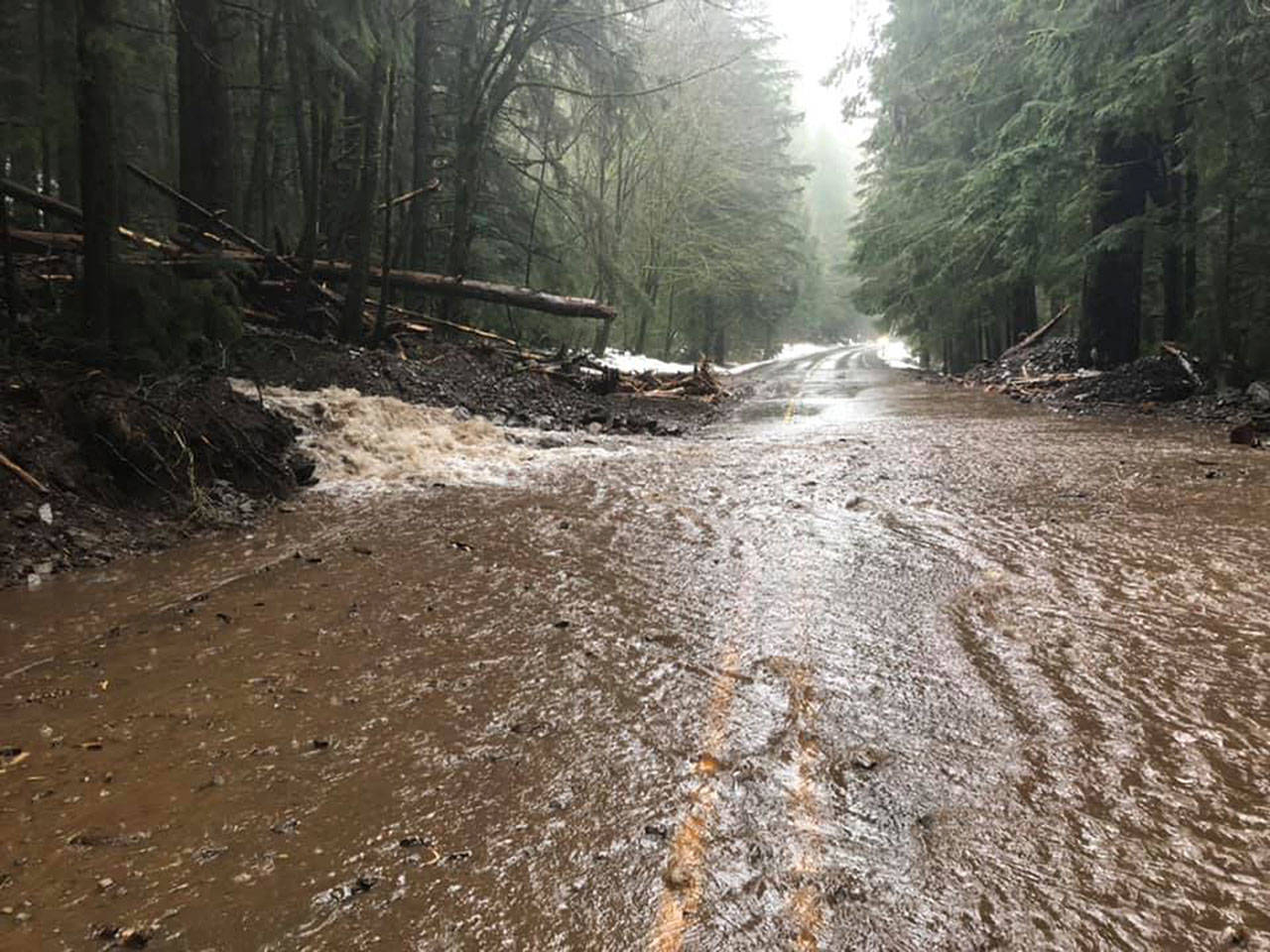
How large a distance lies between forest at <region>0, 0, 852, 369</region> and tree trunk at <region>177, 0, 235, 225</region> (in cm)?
3

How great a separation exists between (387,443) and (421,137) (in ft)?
28.9

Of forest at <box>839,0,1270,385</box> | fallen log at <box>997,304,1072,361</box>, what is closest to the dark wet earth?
forest at <box>839,0,1270,385</box>

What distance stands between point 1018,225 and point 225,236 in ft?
49.7

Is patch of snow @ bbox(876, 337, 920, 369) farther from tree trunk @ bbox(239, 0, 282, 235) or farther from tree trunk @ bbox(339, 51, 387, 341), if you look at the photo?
tree trunk @ bbox(339, 51, 387, 341)

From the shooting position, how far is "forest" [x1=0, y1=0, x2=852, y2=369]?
6.85 meters

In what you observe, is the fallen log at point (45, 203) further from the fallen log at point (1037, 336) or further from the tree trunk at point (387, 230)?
the fallen log at point (1037, 336)

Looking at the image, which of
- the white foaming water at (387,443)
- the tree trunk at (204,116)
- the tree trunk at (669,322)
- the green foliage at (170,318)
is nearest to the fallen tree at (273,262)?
the tree trunk at (204,116)

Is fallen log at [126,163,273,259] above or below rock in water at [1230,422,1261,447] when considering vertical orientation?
above

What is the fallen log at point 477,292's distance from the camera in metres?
12.7

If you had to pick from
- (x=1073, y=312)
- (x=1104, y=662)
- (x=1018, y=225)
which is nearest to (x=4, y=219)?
(x=1104, y=662)

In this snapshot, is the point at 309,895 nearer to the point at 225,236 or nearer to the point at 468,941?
the point at 468,941

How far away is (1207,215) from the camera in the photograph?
1371 cm

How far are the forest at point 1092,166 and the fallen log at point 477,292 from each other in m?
8.90

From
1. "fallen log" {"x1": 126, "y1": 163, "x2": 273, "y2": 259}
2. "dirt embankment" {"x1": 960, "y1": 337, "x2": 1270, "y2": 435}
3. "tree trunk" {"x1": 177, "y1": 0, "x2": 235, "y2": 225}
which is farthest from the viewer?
A: "dirt embankment" {"x1": 960, "y1": 337, "x2": 1270, "y2": 435}
